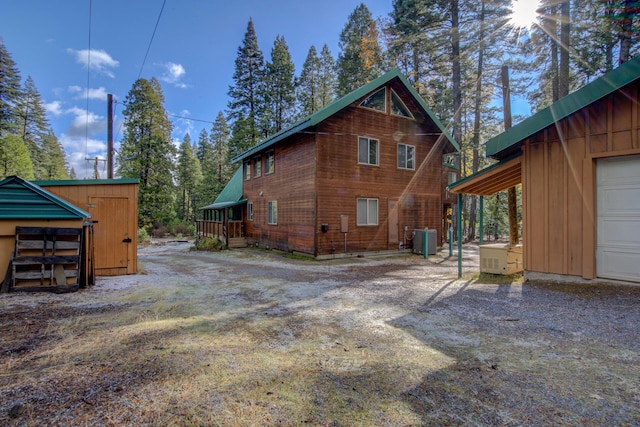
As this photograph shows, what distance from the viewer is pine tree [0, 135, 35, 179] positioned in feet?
88.3

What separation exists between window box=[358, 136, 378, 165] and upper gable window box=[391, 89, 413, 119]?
191 cm

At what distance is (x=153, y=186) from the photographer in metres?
27.4

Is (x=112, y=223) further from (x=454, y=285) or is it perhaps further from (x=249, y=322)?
(x=454, y=285)

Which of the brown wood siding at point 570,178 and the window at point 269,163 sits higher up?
the window at point 269,163

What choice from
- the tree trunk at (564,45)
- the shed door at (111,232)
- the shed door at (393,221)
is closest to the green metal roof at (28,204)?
the shed door at (111,232)

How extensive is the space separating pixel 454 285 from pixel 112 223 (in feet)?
30.1

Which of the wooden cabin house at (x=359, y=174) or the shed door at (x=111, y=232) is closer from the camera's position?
the shed door at (x=111, y=232)

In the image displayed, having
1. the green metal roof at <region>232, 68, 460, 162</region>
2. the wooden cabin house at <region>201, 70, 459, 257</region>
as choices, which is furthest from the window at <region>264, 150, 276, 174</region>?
the green metal roof at <region>232, 68, 460, 162</region>

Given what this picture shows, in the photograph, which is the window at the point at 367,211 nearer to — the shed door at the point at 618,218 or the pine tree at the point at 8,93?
the shed door at the point at 618,218

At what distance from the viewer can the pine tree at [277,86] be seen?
29078mm

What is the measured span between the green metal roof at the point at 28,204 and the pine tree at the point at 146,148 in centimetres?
2120

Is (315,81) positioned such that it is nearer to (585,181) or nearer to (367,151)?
(367,151)

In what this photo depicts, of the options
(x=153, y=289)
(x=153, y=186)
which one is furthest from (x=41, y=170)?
(x=153, y=289)

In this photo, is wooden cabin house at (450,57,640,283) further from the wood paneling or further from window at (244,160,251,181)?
window at (244,160,251,181)
